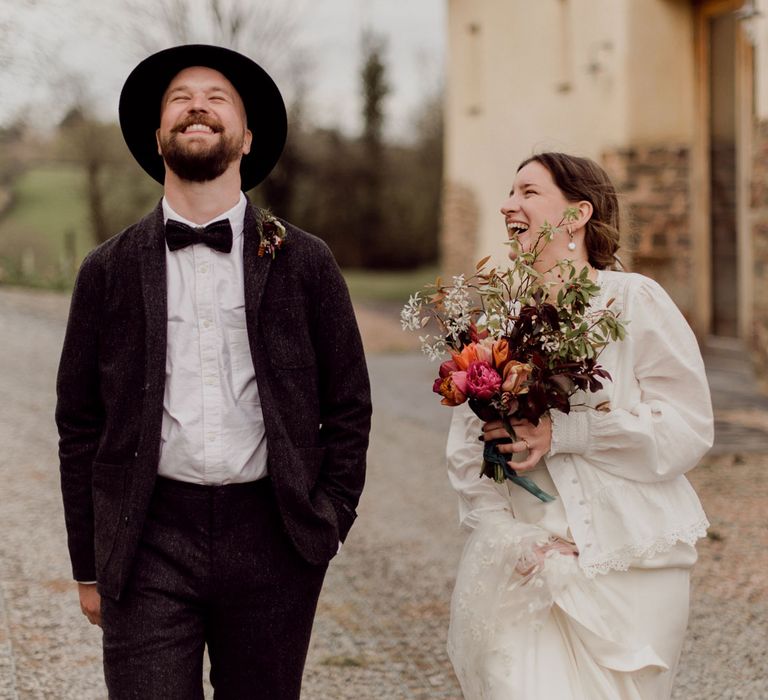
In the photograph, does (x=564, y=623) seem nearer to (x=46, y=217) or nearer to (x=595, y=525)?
(x=595, y=525)

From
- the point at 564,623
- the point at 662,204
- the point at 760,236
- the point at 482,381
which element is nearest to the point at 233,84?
the point at 482,381

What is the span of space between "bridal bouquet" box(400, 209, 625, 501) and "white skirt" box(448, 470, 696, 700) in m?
0.20

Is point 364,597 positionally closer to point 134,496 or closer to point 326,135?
point 134,496

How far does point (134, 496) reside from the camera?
2840 millimetres

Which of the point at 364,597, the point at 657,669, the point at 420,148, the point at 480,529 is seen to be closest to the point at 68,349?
the point at 480,529

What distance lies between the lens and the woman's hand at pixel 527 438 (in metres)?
3.01

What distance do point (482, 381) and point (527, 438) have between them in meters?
0.25

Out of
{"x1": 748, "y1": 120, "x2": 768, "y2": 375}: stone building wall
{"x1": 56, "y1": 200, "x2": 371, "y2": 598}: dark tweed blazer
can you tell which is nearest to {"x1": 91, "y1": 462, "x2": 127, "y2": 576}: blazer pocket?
{"x1": 56, "y1": 200, "x2": 371, "y2": 598}: dark tweed blazer

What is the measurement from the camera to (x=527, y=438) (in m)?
3.02

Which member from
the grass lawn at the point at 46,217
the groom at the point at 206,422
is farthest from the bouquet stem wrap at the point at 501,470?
the grass lawn at the point at 46,217

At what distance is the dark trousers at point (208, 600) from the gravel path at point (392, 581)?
164 centimetres

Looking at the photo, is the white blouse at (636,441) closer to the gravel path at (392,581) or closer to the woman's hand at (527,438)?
the woman's hand at (527,438)

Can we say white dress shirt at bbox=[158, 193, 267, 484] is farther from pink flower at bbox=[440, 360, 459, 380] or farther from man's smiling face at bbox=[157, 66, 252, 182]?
pink flower at bbox=[440, 360, 459, 380]

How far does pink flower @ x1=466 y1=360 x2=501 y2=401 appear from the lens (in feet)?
9.41
